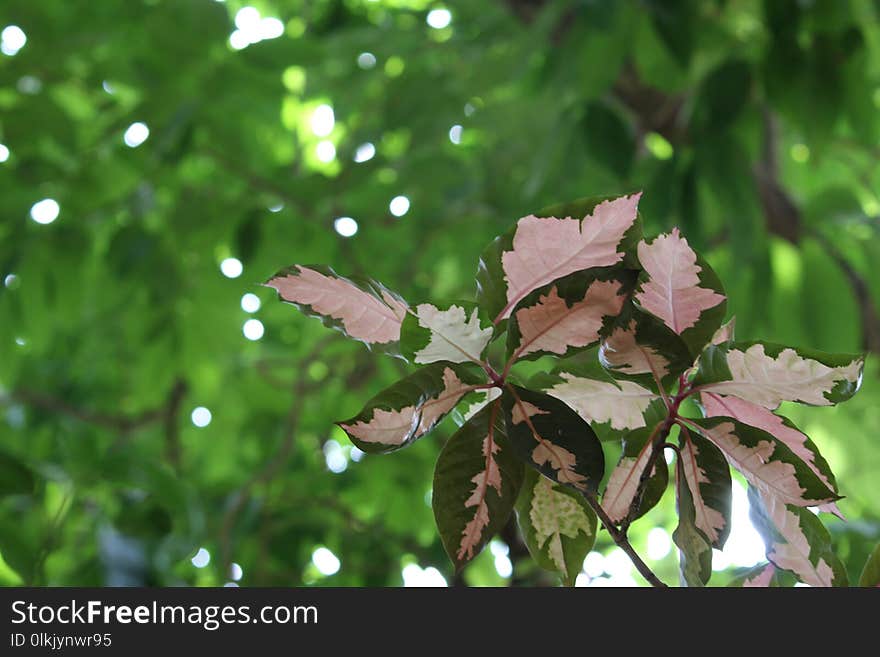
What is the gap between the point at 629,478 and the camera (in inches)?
13.8

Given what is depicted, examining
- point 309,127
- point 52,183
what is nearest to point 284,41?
point 52,183

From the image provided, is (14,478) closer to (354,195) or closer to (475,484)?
(475,484)

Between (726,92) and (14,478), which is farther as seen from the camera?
(726,92)

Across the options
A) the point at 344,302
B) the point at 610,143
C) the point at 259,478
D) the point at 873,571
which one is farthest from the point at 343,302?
the point at 259,478

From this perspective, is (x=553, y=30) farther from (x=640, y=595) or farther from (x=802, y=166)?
(x=640, y=595)

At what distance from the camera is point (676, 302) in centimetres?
32

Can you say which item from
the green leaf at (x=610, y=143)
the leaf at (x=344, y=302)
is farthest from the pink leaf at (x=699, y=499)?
the green leaf at (x=610, y=143)

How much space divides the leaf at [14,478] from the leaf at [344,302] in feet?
1.75

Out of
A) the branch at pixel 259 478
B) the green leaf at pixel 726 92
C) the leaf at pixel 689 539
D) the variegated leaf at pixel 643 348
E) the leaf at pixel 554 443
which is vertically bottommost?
the branch at pixel 259 478

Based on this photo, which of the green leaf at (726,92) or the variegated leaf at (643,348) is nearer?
the variegated leaf at (643,348)

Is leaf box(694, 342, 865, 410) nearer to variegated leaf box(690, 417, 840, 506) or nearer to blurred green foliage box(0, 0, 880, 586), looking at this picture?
variegated leaf box(690, 417, 840, 506)

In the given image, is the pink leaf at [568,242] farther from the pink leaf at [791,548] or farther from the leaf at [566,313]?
the pink leaf at [791,548]

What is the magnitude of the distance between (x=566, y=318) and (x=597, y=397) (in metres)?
0.06

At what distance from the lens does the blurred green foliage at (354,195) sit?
3.93 ft
